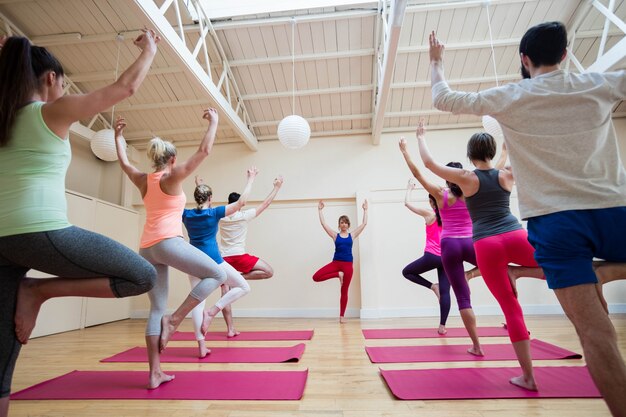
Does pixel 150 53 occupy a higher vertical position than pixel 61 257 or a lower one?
higher

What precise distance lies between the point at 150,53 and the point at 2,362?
3.84 feet

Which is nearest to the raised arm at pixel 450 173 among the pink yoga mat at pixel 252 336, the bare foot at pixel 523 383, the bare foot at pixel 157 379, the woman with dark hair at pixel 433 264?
the bare foot at pixel 523 383

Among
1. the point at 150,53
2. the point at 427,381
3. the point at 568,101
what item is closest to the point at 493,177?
the point at 568,101

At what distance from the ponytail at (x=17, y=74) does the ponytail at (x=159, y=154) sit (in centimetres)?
84

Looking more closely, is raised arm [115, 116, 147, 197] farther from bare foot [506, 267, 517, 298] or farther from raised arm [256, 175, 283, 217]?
bare foot [506, 267, 517, 298]

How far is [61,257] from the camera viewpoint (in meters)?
1.12

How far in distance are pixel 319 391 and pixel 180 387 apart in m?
0.78

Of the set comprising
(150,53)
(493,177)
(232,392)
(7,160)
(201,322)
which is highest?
(150,53)

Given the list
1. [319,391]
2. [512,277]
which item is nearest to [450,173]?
[512,277]

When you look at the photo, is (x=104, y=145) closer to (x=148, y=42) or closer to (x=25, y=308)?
(x=148, y=42)

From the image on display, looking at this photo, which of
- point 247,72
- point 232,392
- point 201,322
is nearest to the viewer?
point 232,392

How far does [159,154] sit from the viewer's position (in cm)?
207

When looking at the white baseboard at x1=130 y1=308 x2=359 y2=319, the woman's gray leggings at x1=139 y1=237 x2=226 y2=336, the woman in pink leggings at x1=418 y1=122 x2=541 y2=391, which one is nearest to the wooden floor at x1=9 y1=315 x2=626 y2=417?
the woman in pink leggings at x1=418 y1=122 x2=541 y2=391

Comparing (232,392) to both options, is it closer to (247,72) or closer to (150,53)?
(150,53)
